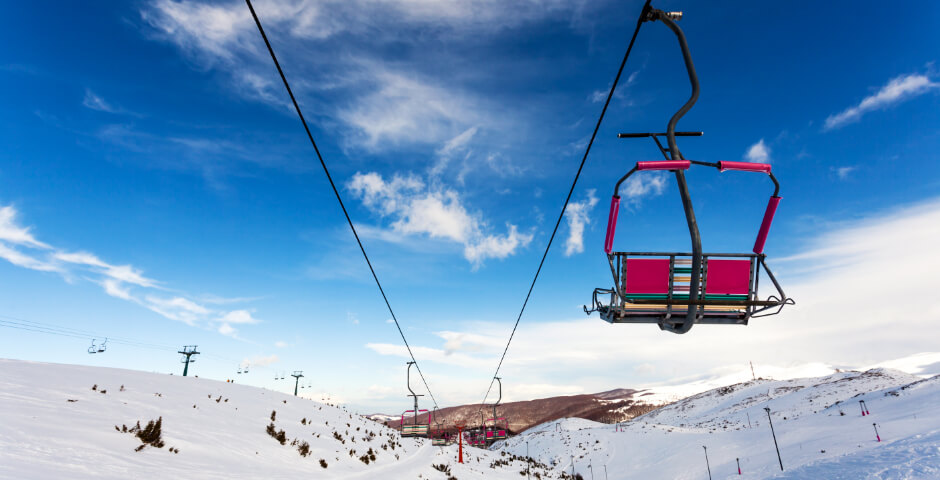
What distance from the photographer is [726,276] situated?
7.39m

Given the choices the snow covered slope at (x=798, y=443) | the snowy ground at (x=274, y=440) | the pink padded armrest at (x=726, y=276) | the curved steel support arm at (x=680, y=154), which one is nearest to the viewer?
the curved steel support arm at (x=680, y=154)

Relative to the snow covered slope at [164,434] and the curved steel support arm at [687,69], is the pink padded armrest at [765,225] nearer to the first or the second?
the curved steel support arm at [687,69]

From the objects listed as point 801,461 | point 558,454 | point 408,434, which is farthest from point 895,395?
point 408,434

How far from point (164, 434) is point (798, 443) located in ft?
149

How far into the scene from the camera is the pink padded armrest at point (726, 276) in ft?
24.2

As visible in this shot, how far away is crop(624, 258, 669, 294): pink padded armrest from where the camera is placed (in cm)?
742

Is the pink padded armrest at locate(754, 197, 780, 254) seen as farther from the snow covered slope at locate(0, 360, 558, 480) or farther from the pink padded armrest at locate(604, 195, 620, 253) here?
the snow covered slope at locate(0, 360, 558, 480)

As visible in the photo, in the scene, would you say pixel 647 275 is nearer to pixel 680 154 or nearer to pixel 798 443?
pixel 680 154

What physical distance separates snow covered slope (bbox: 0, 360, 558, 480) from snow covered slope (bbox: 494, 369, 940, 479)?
2101 centimetres

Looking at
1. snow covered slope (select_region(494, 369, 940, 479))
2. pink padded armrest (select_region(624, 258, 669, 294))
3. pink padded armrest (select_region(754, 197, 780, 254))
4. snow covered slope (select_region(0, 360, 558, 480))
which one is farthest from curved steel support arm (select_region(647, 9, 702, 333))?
snow covered slope (select_region(494, 369, 940, 479))

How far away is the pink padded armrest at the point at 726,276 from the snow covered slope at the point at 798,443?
1882 cm

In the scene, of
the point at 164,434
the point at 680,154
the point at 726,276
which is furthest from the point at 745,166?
the point at 164,434

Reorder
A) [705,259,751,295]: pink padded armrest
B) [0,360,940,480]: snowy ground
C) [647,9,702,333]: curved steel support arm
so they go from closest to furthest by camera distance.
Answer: [647,9,702,333]: curved steel support arm
[705,259,751,295]: pink padded armrest
[0,360,940,480]: snowy ground

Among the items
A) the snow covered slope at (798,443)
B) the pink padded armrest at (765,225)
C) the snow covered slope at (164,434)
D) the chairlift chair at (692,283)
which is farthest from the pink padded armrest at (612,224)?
the snow covered slope at (798,443)
